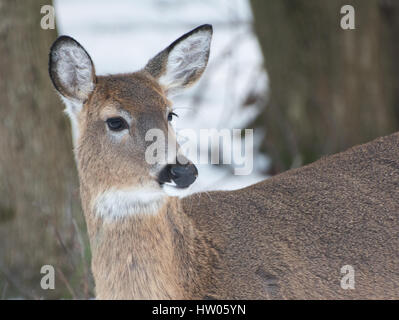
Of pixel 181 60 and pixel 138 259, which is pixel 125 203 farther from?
pixel 181 60

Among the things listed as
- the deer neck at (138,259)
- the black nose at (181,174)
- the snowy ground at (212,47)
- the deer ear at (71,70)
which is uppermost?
the snowy ground at (212,47)

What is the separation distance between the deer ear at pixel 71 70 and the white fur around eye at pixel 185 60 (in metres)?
0.43

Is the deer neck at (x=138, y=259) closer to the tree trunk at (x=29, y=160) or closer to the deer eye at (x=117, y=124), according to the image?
the deer eye at (x=117, y=124)

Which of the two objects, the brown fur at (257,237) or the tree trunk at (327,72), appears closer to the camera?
the brown fur at (257,237)

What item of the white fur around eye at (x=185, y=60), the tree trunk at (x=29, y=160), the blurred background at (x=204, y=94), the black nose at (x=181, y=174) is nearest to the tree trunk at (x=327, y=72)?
the blurred background at (x=204, y=94)

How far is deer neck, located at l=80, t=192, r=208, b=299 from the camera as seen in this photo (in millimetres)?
3615

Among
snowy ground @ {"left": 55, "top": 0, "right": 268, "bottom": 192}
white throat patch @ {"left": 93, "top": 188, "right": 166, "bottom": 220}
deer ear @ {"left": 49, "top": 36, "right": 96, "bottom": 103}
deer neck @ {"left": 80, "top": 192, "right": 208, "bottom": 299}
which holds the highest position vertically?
snowy ground @ {"left": 55, "top": 0, "right": 268, "bottom": 192}

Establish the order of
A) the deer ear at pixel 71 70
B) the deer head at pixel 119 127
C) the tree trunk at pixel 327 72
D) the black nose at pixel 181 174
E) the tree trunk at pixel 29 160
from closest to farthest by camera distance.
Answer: the black nose at pixel 181 174 → the deer head at pixel 119 127 → the deer ear at pixel 71 70 → the tree trunk at pixel 29 160 → the tree trunk at pixel 327 72

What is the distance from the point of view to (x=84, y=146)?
3.84 metres

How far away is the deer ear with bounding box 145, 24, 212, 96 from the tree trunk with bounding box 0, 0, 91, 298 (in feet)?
5.97

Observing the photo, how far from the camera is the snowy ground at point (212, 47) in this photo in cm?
930

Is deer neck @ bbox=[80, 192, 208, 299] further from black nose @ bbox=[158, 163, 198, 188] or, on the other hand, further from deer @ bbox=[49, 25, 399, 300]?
black nose @ bbox=[158, 163, 198, 188]

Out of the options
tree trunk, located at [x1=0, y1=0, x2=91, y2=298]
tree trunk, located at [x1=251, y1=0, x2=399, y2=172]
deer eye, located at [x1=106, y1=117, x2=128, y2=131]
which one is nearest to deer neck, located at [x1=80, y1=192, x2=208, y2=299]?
deer eye, located at [x1=106, y1=117, x2=128, y2=131]
